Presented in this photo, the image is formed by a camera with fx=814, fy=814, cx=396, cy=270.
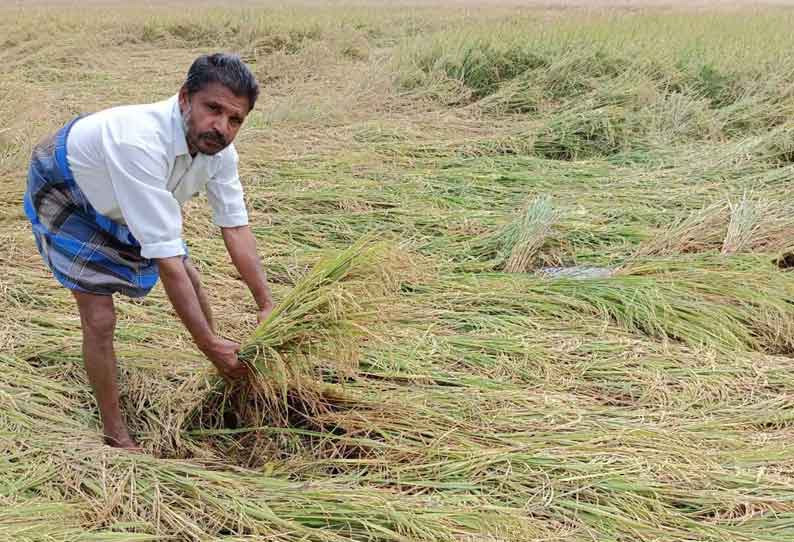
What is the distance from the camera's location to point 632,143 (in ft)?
16.0

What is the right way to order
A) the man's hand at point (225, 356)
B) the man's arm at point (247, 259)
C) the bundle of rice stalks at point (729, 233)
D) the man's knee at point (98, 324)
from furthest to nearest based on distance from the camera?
the bundle of rice stalks at point (729, 233)
the man's arm at point (247, 259)
the man's knee at point (98, 324)
the man's hand at point (225, 356)

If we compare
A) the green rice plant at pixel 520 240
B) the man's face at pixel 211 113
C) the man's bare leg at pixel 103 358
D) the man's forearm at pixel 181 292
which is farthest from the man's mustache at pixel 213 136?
the green rice plant at pixel 520 240

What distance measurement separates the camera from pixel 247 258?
212cm

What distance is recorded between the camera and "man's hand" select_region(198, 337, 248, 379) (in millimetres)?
1896

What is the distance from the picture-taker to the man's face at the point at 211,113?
180cm

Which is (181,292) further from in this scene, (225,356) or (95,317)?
(95,317)

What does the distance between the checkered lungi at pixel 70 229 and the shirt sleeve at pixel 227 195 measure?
0.23 meters

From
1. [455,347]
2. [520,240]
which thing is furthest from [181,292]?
[520,240]

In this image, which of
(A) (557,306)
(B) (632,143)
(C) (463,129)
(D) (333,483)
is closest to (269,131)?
(C) (463,129)

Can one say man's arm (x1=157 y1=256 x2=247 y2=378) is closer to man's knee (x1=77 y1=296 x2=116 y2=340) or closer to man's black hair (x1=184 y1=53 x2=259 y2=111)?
A: man's knee (x1=77 y1=296 x2=116 y2=340)

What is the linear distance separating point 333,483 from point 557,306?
4.03ft

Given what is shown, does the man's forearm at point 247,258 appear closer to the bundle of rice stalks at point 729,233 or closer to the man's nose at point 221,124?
the man's nose at point 221,124

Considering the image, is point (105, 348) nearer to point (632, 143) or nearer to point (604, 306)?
point (604, 306)

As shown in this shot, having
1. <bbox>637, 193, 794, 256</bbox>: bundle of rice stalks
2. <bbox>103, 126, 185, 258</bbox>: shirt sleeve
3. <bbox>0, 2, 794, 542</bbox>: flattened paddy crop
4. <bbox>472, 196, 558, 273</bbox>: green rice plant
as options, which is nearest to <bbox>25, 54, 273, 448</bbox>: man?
<bbox>103, 126, 185, 258</bbox>: shirt sleeve
